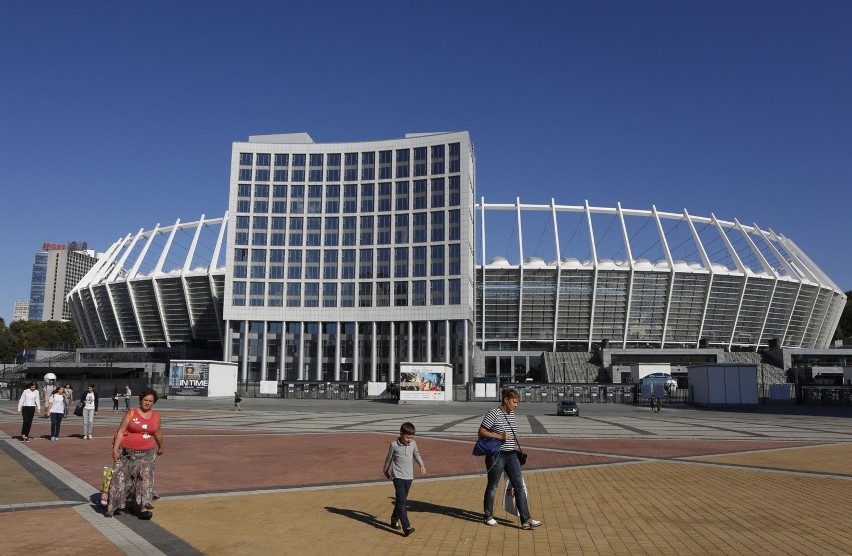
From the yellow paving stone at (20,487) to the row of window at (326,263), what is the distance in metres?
82.0

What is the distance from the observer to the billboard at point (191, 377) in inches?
2296

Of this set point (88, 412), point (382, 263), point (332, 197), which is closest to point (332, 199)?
point (332, 197)

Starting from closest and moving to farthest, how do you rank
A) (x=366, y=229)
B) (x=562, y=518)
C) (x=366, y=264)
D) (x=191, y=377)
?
1. (x=562, y=518)
2. (x=191, y=377)
3. (x=366, y=264)
4. (x=366, y=229)

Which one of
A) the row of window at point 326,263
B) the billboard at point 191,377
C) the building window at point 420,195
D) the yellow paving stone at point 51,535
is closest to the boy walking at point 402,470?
the yellow paving stone at point 51,535

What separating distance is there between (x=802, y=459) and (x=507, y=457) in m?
12.6

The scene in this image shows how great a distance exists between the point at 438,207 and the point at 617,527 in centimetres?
8788

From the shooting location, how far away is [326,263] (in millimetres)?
99375

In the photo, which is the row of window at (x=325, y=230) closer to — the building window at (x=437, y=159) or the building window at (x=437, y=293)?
the building window at (x=437, y=159)

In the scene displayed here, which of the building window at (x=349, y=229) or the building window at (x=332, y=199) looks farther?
the building window at (x=332, y=199)

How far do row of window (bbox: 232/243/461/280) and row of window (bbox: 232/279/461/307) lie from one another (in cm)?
124

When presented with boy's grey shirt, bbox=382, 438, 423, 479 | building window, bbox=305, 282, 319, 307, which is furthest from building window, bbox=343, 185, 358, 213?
boy's grey shirt, bbox=382, 438, 423, 479

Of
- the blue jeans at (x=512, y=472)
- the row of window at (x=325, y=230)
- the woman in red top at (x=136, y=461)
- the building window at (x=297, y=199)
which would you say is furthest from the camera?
the building window at (x=297, y=199)

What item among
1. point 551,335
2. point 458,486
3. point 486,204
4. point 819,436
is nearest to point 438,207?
point 486,204

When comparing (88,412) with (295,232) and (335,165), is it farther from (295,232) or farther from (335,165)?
(335,165)
